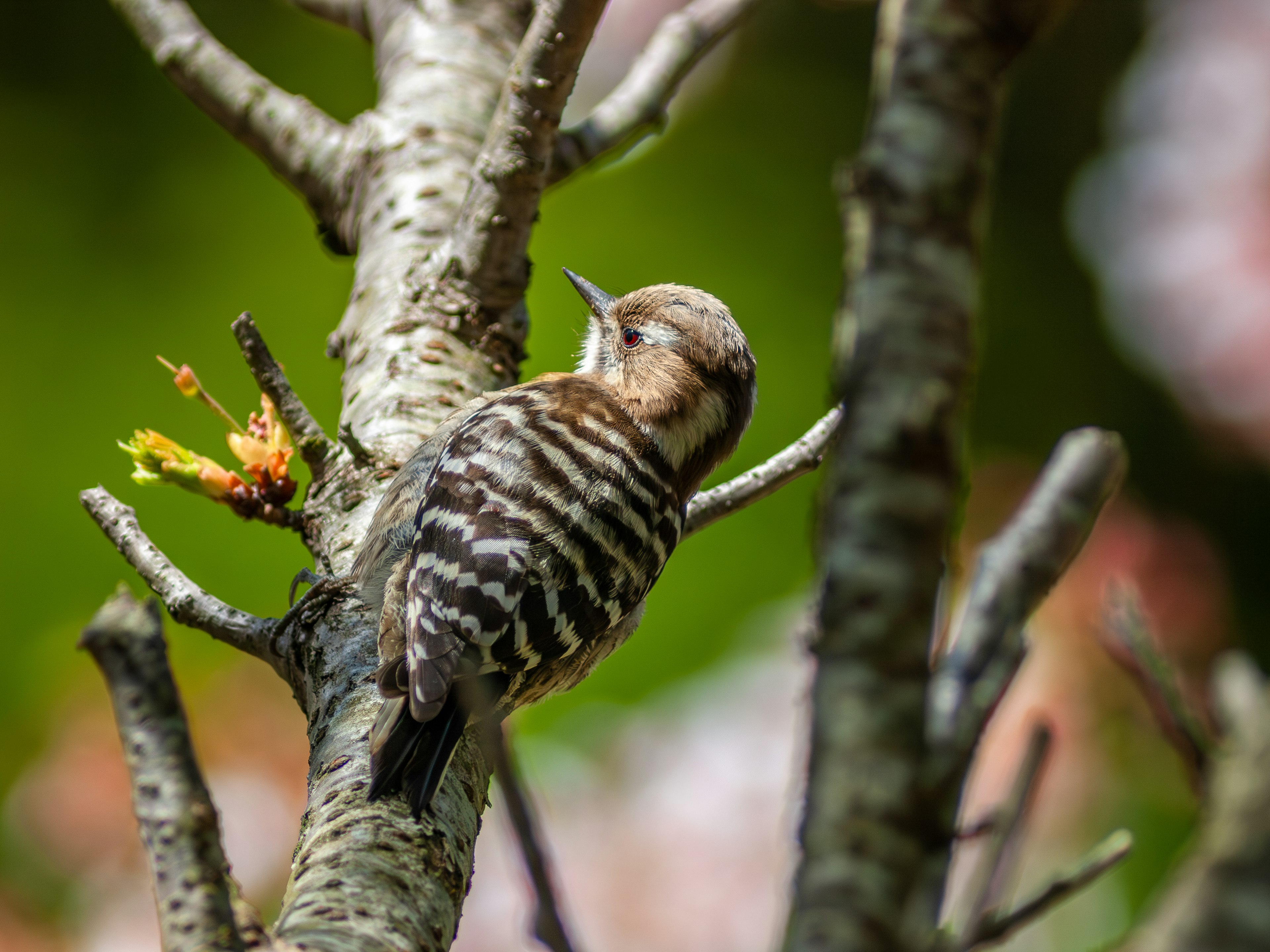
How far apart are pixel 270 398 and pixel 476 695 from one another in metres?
0.65

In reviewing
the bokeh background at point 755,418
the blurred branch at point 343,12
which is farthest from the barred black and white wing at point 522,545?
the bokeh background at point 755,418

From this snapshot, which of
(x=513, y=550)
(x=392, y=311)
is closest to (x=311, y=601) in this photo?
(x=513, y=550)

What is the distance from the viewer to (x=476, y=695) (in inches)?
51.8

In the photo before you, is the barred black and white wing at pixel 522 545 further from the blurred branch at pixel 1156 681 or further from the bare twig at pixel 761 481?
the blurred branch at pixel 1156 681

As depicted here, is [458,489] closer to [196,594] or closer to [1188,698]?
[196,594]

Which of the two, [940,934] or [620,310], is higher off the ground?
[620,310]

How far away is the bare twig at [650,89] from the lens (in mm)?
2102

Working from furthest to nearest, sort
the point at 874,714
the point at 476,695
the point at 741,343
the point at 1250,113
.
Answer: the point at 1250,113 → the point at 741,343 → the point at 476,695 → the point at 874,714

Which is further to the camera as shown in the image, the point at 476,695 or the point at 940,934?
the point at 476,695

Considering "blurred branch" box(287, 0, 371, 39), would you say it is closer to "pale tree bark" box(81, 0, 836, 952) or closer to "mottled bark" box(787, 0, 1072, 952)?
"pale tree bark" box(81, 0, 836, 952)

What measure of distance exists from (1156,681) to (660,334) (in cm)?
176

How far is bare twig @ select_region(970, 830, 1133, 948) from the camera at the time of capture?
54 cm

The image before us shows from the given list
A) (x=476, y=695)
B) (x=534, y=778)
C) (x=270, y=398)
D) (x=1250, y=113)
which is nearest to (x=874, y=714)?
(x=476, y=695)

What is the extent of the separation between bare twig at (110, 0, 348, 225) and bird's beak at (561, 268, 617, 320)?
1.80 ft
